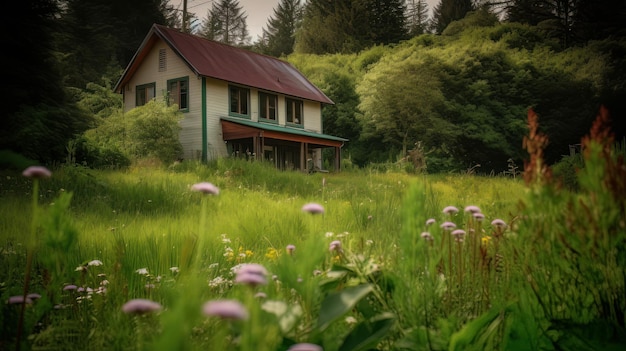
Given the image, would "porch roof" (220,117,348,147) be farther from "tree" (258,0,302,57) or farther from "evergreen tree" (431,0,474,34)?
"evergreen tree" (431,0,474,34)

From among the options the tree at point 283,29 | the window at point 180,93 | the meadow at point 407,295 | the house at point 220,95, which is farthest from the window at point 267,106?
the tree at point 283,29

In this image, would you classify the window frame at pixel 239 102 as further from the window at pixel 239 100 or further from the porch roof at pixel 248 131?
the porch roof at pixel 248 131

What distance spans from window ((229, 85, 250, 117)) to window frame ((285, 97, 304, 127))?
271cm

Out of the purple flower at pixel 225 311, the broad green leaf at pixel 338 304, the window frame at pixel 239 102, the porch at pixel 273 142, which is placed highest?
the window frame at pixel 239 102

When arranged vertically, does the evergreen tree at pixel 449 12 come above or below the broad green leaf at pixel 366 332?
above

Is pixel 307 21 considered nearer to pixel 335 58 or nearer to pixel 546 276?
pixel 335 58

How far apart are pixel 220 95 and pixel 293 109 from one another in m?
4.84

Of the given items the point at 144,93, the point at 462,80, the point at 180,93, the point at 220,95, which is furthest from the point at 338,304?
the point at 462,80

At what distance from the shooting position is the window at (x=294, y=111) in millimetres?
22764

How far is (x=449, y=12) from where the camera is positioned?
1826 inches

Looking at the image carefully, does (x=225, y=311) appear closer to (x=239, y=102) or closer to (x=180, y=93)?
(x=180, y=93)

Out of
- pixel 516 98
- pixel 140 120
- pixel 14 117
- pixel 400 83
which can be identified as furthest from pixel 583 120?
pixel 14 117

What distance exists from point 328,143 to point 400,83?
664 cm

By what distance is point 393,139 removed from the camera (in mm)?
26734
